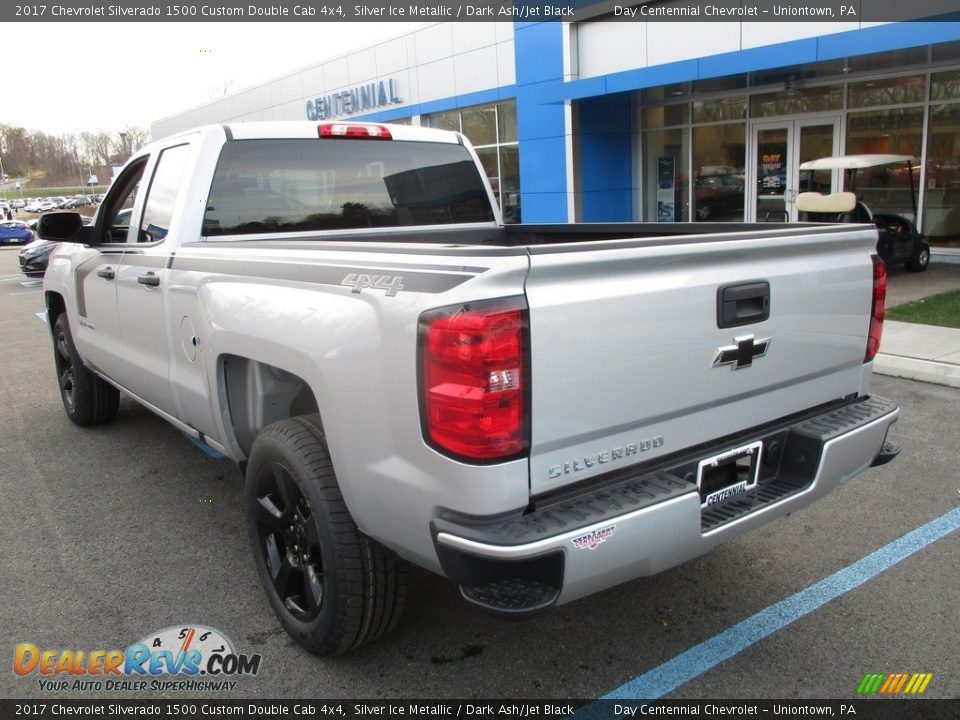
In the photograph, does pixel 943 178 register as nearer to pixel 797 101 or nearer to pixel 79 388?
pixel 797 101

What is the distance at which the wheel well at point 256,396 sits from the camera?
11.2ft

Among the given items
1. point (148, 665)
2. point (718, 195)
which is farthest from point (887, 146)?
point (148, 665)

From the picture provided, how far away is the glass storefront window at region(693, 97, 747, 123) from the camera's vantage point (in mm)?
15244

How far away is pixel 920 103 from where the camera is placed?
12891 millimetres

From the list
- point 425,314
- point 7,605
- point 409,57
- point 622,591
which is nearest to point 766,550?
point 622,591

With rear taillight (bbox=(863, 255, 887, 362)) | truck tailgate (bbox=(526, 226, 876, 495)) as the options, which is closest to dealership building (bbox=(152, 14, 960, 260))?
rear taillight (bbox=(863, 255, 887, 362))

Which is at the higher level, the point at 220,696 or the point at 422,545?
the point at 422,545

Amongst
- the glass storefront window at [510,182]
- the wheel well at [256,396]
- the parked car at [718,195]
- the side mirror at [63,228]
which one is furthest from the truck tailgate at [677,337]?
the glass storefront window at [510,182]

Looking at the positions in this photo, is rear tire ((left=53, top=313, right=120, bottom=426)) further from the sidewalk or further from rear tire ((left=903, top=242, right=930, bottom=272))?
rear tire ((left=903, top=242, right=930, bottom=272))

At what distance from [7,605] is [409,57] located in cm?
1952

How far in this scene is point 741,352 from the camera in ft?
8.79

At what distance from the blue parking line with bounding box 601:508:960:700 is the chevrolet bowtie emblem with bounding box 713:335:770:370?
114 cm

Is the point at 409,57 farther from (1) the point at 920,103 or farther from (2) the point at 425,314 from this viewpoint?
(2) the point at 425,314

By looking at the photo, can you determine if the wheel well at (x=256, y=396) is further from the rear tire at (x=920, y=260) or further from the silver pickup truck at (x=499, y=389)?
the rear tire at (x=920, y=260)
